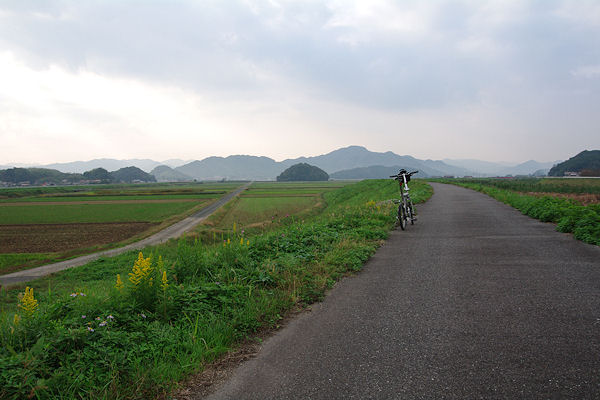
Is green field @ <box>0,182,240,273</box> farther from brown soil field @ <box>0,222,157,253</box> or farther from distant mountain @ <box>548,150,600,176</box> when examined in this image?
distant mountain @ <box>548,150,600,176</box>

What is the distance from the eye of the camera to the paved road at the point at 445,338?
8.27 ft

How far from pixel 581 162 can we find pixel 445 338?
200 meters

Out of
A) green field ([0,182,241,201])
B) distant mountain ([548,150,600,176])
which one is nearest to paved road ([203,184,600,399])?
green field ([0,182,241,201])

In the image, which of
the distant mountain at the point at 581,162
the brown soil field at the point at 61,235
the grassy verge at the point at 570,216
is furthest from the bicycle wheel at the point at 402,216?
the distant mountain at the point at 581,162

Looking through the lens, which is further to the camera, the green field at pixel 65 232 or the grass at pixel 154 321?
the green field at pixel 65 232

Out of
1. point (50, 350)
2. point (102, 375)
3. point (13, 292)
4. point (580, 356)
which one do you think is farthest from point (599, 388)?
point (13, 292)

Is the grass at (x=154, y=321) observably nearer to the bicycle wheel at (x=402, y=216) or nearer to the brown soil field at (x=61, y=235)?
the bicycle wheel at (x=402, y=216)

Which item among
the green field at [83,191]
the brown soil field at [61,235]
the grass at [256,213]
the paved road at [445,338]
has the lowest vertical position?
the brown soil field at [61,235]

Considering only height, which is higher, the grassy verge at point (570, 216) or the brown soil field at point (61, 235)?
the grassy verge at point (570, 216)

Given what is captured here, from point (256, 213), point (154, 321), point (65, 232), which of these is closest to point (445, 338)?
point (154, 321)

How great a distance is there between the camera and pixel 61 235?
28.7 m

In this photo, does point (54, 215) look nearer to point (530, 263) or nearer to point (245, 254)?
point (245, 254)

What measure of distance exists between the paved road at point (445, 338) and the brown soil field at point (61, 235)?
2691 cm

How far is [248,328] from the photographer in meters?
3.68
